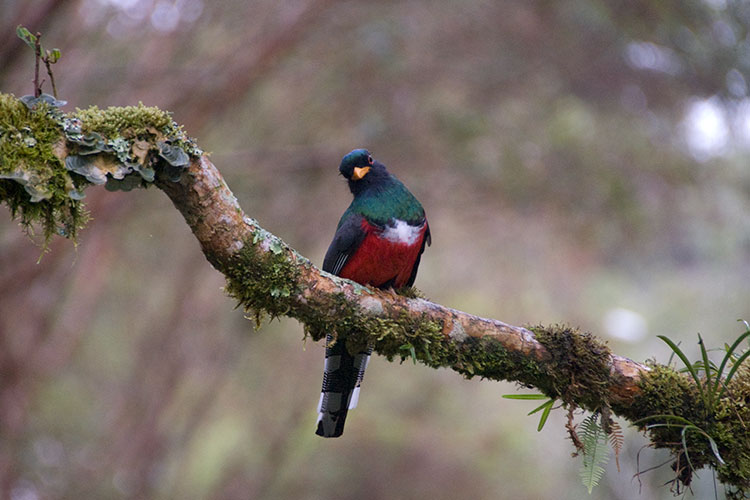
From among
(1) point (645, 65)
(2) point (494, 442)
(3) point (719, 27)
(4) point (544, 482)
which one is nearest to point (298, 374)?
(2) point (494, 442)

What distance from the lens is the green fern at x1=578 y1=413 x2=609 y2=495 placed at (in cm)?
243

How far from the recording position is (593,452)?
2.44 meters

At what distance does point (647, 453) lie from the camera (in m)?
6.23

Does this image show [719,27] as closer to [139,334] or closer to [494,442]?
[494,442]

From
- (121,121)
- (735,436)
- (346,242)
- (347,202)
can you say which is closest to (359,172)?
(346,242)

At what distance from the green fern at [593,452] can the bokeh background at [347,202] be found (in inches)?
122

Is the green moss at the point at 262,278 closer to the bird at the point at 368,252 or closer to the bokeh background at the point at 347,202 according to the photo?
the bird at the point at 368,252

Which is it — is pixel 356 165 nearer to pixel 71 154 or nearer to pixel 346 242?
pixel 346 242

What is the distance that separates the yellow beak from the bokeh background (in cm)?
203

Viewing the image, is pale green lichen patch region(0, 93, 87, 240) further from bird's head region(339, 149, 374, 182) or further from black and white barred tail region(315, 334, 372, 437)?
bird's head region(339, 149, 374, 182)

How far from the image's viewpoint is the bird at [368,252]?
3.00m

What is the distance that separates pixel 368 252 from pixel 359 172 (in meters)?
0.50

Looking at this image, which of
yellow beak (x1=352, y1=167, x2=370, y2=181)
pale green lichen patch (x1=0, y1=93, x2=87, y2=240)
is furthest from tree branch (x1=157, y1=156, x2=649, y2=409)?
yellow beak (x1=352, y1=167, x2=370, y2=181)

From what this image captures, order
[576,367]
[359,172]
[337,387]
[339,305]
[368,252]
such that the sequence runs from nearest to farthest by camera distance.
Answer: [339,305]
[576,367]
[337,387]
[368,252]
[359,172]
